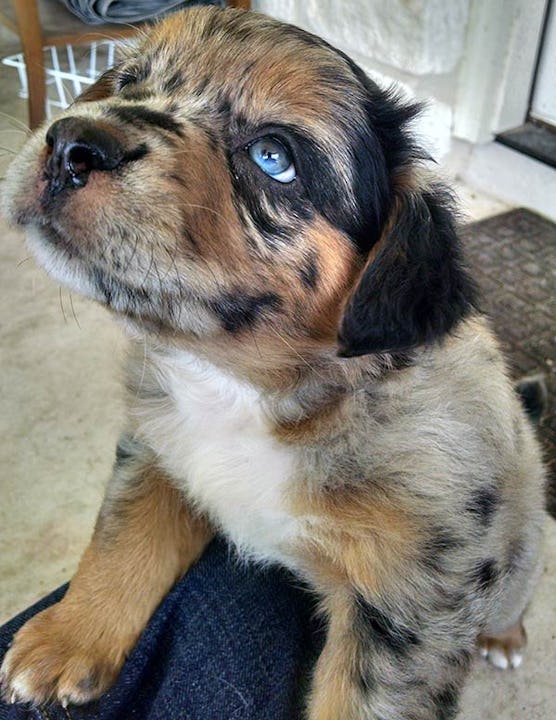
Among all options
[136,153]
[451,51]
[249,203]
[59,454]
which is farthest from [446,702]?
[451,51]

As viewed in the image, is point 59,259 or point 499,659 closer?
point 59,259

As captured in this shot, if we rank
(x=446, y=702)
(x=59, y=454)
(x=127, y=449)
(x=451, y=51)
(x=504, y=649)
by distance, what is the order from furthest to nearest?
1. (x=451, y=51)
2. (x=59, y=454)
3. (x=504, y=649)
4. (x=127, y=449)
5. (x=446, y=702)

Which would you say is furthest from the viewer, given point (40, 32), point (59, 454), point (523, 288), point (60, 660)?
point (40, 32)

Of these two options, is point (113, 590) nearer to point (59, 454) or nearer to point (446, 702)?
point (446, 702)

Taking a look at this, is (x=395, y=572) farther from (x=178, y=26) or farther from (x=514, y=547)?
(x=178, y=26)

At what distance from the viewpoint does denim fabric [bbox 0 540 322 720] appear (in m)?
1.54

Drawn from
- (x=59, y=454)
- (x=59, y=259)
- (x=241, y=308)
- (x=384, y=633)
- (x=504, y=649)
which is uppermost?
(x=59, y=259)

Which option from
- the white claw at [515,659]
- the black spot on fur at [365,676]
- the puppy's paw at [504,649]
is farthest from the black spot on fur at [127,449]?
the white claw at [515,659]

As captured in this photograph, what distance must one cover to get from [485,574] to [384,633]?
0.23m

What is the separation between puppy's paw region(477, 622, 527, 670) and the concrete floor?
3 cm

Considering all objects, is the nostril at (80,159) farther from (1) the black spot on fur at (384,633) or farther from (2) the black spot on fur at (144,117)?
(1) the black spot on fur at (384,633)

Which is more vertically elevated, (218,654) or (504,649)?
(218,654)

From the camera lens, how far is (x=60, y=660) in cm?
162

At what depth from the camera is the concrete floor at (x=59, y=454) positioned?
2.19m
